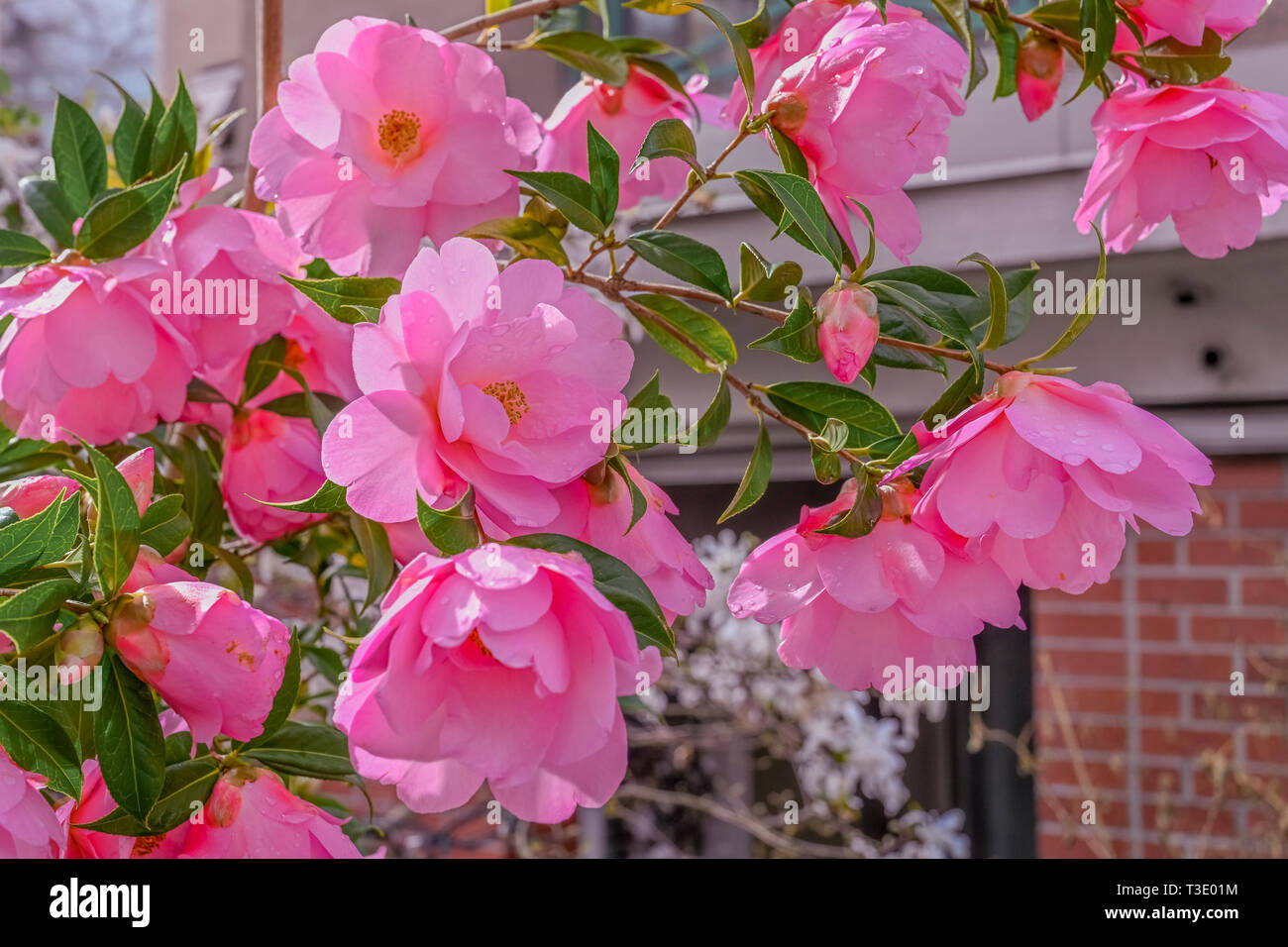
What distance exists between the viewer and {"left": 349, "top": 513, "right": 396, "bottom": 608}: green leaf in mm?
594

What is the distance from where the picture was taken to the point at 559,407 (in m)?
0.42

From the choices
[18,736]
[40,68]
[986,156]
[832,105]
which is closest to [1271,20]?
[986,156]

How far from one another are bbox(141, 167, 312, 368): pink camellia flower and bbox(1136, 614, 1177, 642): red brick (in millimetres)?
1625

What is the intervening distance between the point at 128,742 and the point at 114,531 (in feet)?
0.31

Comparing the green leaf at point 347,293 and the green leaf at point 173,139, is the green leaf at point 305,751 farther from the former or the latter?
the green leaf at point 173,139

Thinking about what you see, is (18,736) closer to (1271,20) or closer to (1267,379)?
(1267,379)

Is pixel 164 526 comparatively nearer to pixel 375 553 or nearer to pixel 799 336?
pixel 375 553

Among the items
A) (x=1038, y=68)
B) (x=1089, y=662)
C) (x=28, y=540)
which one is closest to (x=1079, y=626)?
(x=1089, y=662)

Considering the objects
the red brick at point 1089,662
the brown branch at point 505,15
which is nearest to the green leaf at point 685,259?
the brown branch at point 505,15

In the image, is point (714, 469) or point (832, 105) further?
point (714, 469)

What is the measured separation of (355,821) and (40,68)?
2377 mm

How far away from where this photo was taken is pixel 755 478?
1.78ft
